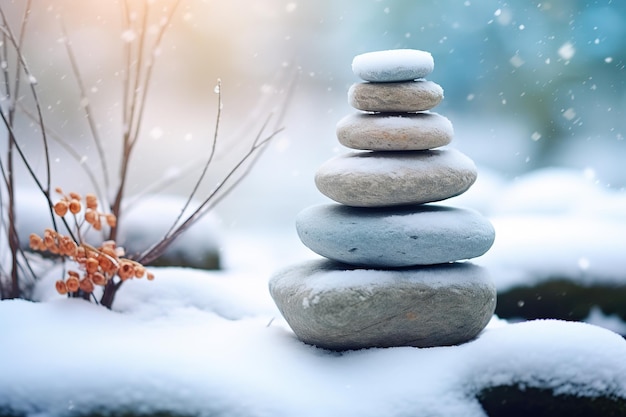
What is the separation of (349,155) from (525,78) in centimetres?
259

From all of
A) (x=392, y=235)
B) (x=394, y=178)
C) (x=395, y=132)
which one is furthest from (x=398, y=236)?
(x=395, y=132)

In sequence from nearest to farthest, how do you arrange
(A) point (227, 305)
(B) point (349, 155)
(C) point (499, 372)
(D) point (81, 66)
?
(C) point (499, 372)
(B) point (349, 155)
(A) point (227, 305)
(D) point (81, 66)

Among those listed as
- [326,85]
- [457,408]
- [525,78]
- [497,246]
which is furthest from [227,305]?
[525,78]

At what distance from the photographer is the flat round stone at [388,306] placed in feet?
5.65

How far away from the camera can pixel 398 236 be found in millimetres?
1776

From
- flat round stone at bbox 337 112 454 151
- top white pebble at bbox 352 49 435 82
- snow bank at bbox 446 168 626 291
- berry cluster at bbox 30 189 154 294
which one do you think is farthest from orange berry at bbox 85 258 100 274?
snow bank at bbox 446 168 626 291

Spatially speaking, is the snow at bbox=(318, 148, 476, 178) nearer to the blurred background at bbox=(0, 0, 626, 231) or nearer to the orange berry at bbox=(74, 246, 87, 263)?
the orange berry at bbox=(74, 246, 87, 263)

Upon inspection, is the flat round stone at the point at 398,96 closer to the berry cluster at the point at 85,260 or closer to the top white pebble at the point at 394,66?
the top white pebble at the point at 394,66

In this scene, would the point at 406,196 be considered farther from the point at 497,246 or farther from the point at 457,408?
the point at 497,246

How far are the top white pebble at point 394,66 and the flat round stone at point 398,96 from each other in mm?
21

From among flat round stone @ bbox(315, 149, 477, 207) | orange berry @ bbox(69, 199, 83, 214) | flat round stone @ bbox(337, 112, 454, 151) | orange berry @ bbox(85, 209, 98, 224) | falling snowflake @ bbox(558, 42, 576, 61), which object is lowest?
orange berry @ bbox(85, 209, 98, 224)

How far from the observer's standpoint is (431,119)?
189cm

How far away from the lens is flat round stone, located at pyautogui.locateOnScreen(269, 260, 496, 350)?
67.8 inches

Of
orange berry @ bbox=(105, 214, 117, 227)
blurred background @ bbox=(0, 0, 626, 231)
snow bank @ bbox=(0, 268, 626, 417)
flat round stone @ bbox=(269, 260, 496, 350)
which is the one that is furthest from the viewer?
blurred background @ bbox=(0, 0, 626, 231)
